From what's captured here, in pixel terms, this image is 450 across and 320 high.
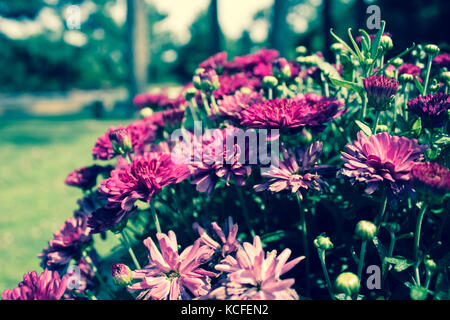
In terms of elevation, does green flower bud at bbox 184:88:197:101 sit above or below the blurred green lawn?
above

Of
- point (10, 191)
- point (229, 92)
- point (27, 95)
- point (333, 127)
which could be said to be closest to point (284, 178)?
point (333, 127)

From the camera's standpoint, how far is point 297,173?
2.85 ft

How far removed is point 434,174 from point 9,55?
64.9ft

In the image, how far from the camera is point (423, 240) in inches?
37.2

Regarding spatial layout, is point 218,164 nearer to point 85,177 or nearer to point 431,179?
point 431,179

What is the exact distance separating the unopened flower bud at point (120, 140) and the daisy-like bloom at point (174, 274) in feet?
1.18

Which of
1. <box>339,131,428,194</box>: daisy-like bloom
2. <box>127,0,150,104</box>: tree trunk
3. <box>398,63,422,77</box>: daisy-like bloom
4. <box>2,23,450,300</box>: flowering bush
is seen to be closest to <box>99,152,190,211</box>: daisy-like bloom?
<box>2,23,450,300</box>: flowering bush

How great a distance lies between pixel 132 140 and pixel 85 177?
0.78ft

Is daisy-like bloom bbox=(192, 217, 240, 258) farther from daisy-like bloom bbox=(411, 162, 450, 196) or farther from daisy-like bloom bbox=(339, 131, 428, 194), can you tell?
daisy-like bloom bbox=(411, 162, 450, 196)

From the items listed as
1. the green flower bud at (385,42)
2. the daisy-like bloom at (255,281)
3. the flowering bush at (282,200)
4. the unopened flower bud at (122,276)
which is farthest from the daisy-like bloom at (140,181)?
the green flower bud at (385,42)

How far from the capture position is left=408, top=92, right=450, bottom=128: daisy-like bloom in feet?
2.70

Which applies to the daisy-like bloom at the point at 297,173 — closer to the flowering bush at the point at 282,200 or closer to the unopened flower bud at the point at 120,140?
the flowering bush at the point at 282,200

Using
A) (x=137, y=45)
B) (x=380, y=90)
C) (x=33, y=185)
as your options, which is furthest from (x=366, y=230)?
(x=137, y=45)
